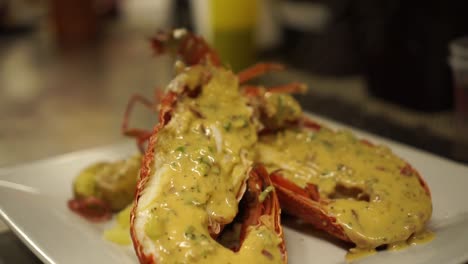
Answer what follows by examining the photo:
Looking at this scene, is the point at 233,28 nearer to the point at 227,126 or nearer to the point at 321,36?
the point at 321,36

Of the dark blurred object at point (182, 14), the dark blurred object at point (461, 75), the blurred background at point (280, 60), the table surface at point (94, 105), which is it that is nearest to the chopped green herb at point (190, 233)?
the table surface at point (94, 105)

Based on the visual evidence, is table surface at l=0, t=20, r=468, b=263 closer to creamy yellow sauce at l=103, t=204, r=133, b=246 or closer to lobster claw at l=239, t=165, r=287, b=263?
creamy yellow sauce at l=103, t=204, r=133, b=246

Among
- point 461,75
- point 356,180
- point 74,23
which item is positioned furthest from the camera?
point 74,23

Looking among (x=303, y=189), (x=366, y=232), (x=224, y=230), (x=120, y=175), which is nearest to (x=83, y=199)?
(x=120, y=175)

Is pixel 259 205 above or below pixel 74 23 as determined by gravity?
above

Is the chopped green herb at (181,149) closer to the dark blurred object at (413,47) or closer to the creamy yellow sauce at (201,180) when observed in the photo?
the creamy yellow sauce at (201,180)

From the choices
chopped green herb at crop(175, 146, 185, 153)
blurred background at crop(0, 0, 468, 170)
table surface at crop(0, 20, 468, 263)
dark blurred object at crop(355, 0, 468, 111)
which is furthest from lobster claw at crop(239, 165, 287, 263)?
dark blurred object at crop(355, 0, 468, 111)

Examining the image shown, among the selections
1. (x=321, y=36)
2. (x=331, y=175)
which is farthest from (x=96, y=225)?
(x=321, y=36)
